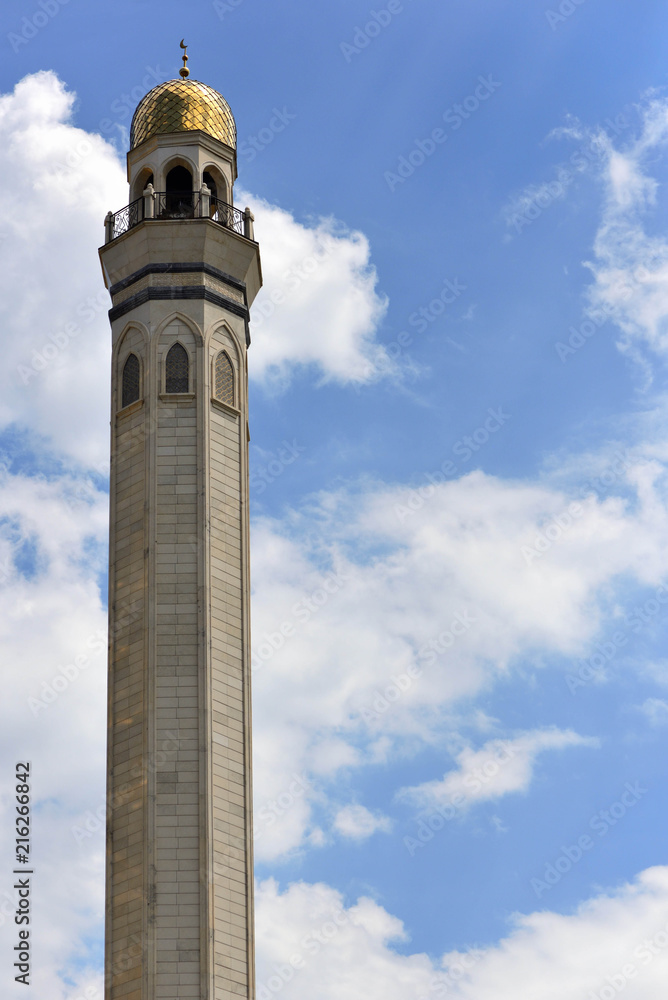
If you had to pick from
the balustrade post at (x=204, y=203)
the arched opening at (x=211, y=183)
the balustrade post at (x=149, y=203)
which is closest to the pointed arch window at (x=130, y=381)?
the balustrade post at (x=149, y=203)

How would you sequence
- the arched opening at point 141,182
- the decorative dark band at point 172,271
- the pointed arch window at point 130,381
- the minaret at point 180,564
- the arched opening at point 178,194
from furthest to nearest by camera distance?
1. the arched opening at point 141,182
2. the arched opening at point 178,194
3. the decorative dark band at point 172,271
4. the pointed arch window at point 130,381
5. the minaret at point 180,564

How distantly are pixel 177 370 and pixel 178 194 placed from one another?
6.90 meters

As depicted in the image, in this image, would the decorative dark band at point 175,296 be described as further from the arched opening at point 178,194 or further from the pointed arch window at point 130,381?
the arched opening at point 178,194

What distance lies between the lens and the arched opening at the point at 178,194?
53.2 metres

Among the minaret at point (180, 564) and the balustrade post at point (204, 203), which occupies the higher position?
the balustrade post at point (204, 203)

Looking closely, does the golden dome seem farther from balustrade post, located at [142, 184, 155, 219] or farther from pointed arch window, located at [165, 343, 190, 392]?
pointed arch window, located at [165, 343, 190, 392]

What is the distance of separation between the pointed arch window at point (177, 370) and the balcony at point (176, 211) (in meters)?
4.47

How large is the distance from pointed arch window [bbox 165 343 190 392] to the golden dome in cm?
848

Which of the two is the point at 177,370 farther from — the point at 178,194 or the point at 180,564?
the point at 178,194

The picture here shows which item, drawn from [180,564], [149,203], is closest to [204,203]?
[149,203]

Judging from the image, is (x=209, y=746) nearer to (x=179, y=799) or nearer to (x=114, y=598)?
(x=179, y=799)

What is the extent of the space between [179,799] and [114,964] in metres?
4.46

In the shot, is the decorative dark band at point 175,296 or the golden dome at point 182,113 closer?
the decorative dark band at point 175,296

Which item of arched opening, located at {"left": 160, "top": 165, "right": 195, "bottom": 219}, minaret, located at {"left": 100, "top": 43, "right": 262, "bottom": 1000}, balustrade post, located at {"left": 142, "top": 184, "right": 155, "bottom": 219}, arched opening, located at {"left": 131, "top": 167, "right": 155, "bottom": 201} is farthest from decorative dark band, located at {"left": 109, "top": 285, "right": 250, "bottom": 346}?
arched opening, located at {"left": 131, "top": 167, "right": 155, "bottom": 201}
